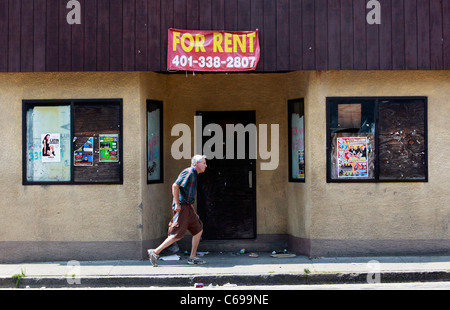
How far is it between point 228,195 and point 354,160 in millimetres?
2579

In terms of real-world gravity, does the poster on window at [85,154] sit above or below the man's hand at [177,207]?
above

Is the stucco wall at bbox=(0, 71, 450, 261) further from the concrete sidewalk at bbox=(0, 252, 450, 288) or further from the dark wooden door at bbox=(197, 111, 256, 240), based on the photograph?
the dark wooden door at bbox=(197, 111, 256, 240)

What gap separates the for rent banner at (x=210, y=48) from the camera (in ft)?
34.1

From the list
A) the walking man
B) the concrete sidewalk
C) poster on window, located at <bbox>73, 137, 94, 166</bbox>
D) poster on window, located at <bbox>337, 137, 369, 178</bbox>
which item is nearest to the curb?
the concrete sidewalk

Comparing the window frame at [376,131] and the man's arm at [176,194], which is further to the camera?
the window frame at [376,131]

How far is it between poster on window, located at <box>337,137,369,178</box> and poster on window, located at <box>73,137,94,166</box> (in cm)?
446

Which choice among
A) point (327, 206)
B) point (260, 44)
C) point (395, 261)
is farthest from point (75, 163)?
point (395, 261)

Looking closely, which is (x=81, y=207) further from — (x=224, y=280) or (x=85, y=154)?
(x=224, y=280)

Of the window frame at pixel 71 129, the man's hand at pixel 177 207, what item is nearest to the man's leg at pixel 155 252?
the man's hand at pixel 177 207

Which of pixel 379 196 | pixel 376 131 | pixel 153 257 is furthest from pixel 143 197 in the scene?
pixel 376 131

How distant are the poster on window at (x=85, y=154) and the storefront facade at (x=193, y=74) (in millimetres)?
18

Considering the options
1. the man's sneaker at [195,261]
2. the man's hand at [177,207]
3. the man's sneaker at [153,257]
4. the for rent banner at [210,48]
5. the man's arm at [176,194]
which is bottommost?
the man's sneaker at [195,261]

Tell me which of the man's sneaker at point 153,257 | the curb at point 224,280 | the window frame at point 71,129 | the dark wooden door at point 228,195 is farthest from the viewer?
the dark wooden door at point 228,195

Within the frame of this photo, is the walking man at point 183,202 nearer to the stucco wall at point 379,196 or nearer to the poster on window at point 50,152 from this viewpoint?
the stucco wall at point 379,196
